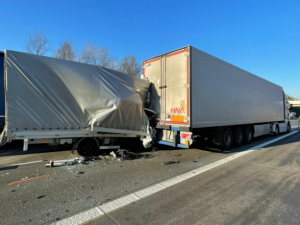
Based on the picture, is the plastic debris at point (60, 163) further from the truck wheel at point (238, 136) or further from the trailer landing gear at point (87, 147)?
the truck wheel at point (238, 136)

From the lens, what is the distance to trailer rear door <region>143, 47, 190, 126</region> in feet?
20.4

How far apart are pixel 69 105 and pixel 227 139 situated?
268 inches

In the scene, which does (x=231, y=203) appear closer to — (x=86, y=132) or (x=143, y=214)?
(x=143, y=214)

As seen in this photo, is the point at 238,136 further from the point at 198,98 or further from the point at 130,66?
the point at 130,66

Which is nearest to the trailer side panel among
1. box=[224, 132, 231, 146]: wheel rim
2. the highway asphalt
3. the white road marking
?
box=[224, 132, 231, 146]: wheel rim

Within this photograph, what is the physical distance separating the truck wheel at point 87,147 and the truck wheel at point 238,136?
654 centimetres

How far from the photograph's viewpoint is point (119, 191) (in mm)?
3662

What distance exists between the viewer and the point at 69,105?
5.37 metres

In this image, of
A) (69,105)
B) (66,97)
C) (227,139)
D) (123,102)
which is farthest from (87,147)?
(227,139)

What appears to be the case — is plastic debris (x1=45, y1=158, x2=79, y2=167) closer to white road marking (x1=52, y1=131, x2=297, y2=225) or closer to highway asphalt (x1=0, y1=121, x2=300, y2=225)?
highway asphalt (x1=0, y1=121, x2=300, y2=225)

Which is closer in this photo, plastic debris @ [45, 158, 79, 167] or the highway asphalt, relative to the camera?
the highway asphalt

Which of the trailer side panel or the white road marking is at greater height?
the trailer side panel

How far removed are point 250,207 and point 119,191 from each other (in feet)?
8.25

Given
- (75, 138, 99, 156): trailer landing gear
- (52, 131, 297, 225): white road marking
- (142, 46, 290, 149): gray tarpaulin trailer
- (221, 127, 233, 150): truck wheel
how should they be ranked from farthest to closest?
(221, 127, 233, 150): truck wheel → (142, 46, 290, 149): gray tarpaulin trailer → (75, 138, 99, 156): trailer landing gear → (52, 131, 297, 225): white road marking
